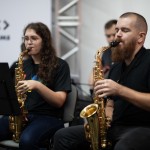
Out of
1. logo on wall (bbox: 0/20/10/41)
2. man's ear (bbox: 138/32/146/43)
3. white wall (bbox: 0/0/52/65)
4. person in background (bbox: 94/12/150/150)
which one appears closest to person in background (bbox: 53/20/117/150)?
person in background (bbox: 94/12/150/150)

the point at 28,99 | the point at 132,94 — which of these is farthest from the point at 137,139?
the point at 28,99

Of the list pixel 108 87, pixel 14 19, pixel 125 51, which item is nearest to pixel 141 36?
pixel 125 51

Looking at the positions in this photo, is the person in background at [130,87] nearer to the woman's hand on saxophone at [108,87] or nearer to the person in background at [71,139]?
the woman's hand on saxophone at [108,87]

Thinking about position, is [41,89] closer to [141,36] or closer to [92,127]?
[92,127]

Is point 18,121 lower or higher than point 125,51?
lower

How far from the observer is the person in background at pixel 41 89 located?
3.08 m

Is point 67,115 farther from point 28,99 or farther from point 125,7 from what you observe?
point 125,7

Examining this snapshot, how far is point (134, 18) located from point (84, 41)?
Answer: 2.61 meters

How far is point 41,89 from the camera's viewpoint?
10.2 ft

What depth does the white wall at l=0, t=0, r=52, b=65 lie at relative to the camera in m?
4.92

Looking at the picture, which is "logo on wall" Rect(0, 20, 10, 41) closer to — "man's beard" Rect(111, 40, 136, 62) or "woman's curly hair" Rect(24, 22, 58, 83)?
"woman's curly hair" Rect(24, 22, 58, 83)

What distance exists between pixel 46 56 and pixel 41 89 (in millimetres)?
420

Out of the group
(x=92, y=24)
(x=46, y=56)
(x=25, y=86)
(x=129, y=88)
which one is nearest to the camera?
(x=129, y=88)

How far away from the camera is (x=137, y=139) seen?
258cm
